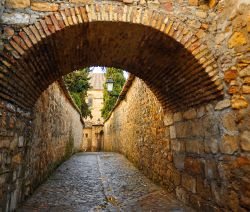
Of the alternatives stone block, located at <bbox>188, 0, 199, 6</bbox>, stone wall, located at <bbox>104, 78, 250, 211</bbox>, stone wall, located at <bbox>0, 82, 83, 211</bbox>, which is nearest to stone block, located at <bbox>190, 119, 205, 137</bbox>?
stone wall, located at <bbox>104, 78, 250, 211</bbox>

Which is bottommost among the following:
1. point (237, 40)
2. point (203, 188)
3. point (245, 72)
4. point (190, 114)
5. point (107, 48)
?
point (203, 188)

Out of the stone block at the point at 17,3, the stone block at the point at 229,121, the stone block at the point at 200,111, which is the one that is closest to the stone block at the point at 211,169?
the stone block at the point at 229,121

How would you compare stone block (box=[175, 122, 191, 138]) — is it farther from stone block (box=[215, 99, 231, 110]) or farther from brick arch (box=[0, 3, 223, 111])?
stone block (box=[215, 99, 231, 110])

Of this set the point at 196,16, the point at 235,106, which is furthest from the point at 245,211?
the point at 196,16

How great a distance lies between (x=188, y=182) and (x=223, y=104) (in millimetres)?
1500

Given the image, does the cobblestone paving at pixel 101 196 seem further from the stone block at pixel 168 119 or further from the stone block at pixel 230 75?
the stone block at pixel 230 75

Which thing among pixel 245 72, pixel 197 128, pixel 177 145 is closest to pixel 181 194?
pixel 177 145

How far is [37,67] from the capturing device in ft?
10.3

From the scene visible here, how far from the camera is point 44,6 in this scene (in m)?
2.82

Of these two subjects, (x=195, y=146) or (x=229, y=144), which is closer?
(x=229, y=144)

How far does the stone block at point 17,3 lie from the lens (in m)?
2.82

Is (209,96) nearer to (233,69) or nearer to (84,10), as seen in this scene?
(233,69)

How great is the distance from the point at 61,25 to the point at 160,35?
1.23 meters

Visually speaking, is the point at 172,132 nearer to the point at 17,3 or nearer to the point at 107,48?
the point at 107,48
